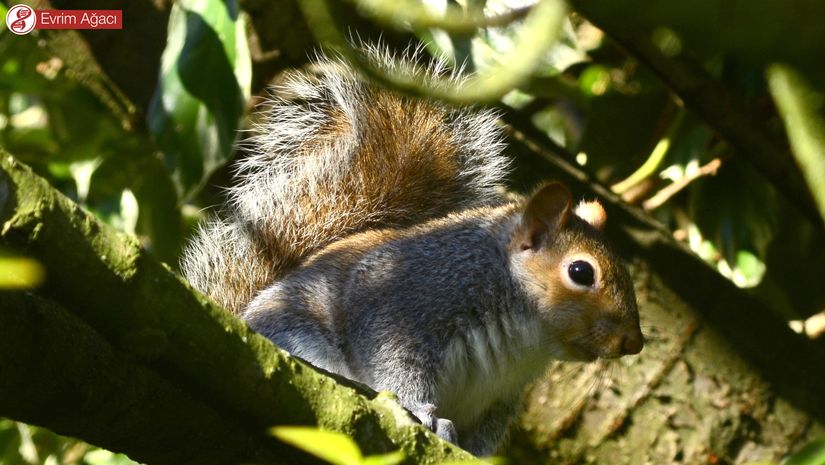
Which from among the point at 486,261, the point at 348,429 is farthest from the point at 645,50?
the point at 348,429

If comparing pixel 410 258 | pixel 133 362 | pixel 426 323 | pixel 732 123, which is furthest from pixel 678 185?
pixel 133 362

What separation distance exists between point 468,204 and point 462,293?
0.46 m

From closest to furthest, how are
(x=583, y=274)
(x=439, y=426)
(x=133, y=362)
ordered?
1. (x=133, y=362)
2. (x=439, y=426)
3. (x=583, y=274)

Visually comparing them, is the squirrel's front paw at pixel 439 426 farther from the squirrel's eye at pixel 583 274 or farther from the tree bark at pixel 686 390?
the tree bark at pixel 686 390

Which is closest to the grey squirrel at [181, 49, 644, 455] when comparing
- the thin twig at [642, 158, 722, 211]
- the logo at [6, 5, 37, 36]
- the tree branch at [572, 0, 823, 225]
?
the tree branch at [572, 0, 823, 225]

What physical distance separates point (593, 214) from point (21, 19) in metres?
1.66

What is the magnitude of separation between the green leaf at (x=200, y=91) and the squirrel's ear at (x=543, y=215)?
0.74 metres

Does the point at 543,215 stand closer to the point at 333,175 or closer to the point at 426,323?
the point at 426,323

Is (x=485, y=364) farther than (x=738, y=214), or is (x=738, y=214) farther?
(x=738, y=214)

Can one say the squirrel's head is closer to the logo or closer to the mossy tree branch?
the mossy tree branch

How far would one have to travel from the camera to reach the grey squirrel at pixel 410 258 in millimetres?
2256

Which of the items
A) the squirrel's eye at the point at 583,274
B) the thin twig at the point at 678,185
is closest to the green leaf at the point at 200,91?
the squirrel's eye at the point at 583,274

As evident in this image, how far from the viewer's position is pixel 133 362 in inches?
42.7

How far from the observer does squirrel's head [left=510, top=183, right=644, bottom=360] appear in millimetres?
2303
